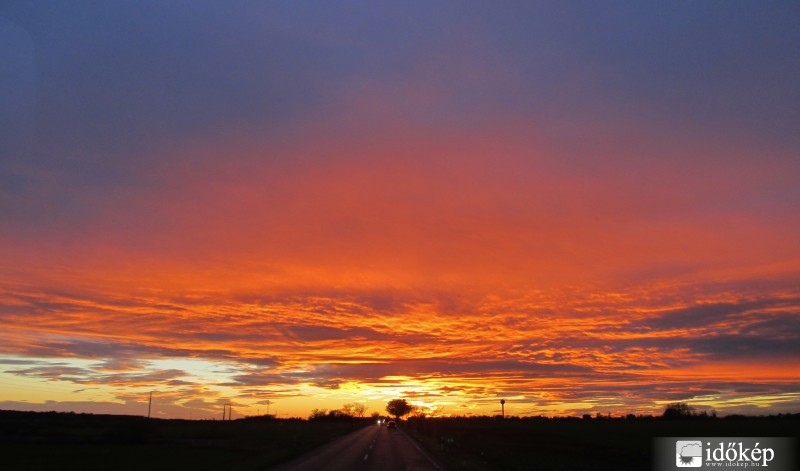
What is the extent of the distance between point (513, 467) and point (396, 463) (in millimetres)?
6137

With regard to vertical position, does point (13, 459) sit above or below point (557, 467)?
below

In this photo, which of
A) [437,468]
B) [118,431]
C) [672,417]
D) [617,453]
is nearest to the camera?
[437,468]

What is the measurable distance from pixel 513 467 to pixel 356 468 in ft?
25.9

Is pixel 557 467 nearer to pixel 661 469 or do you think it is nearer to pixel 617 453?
pixel 661 469

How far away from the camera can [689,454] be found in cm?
2572

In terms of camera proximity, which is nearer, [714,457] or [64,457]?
[714,457]

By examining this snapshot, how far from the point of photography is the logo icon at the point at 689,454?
24875 millimetres

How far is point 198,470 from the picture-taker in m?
31.4

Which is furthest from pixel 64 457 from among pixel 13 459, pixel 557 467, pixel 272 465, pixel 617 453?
pixel 617 453

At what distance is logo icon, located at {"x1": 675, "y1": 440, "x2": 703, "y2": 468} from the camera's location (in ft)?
81.6

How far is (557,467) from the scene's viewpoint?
29.8 m

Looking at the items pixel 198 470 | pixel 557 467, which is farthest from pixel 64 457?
pixel 557 467

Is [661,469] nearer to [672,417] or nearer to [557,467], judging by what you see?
[557,467]

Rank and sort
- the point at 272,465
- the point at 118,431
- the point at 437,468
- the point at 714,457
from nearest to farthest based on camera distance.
A: the point at 714,457
the point at 437,468
the point at 272,465
the point at 118,431
